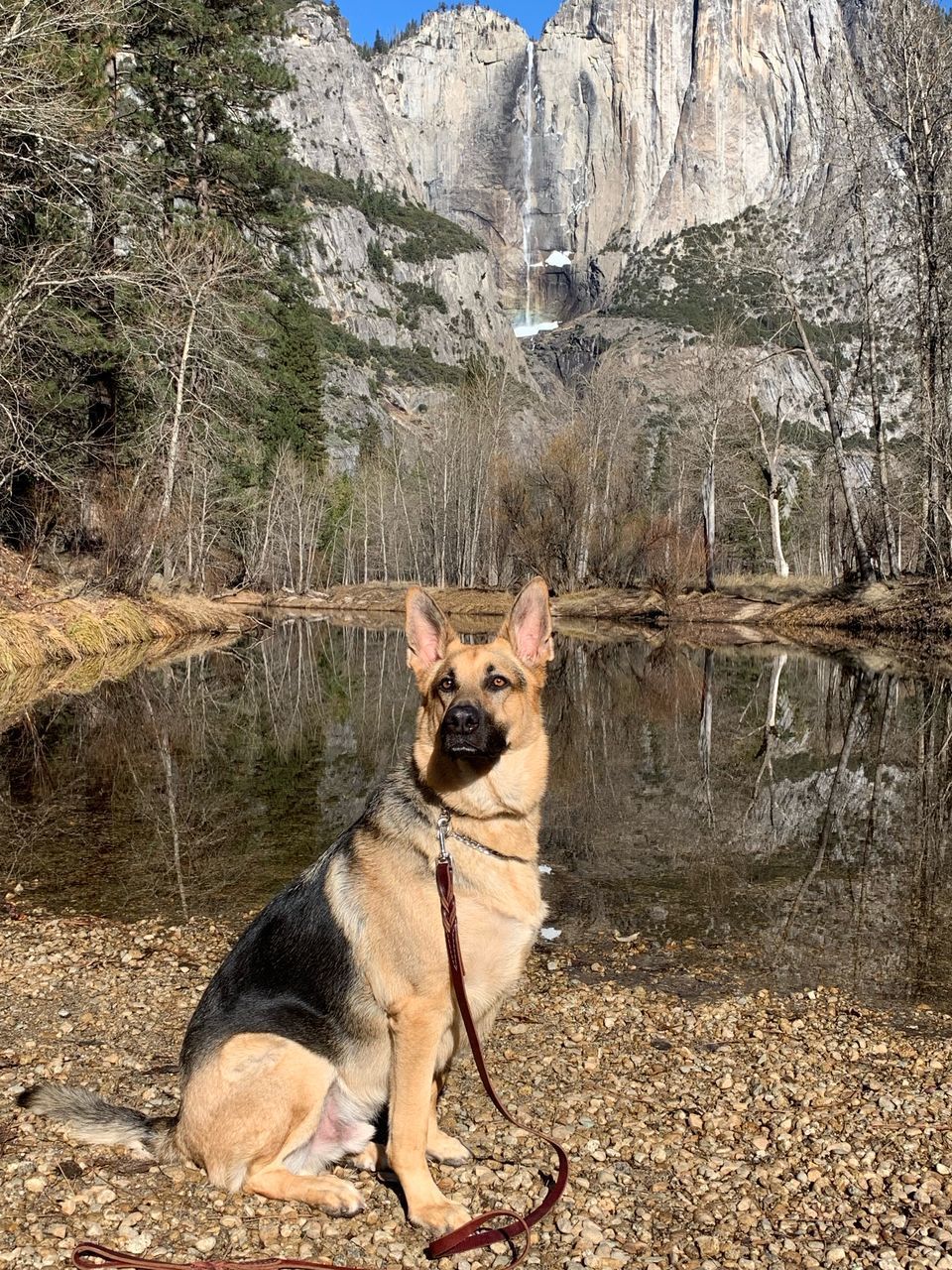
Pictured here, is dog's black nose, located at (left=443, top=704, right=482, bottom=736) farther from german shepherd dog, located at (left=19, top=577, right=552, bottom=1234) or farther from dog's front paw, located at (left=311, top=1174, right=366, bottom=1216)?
dog's front paw, located at (left=311, top=1174, right=366, bottom=1216)

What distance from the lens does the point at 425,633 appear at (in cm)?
467

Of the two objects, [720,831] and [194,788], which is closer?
[720,831]

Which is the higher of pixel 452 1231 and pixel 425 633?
pixel 425 633

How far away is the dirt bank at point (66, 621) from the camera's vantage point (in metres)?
21.2

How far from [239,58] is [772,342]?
2441 centimetres

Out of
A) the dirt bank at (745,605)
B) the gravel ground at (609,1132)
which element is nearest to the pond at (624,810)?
the gravel ground at (609,1132)

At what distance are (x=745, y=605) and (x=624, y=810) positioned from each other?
3395cm

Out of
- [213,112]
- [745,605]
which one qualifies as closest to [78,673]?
[213,112]

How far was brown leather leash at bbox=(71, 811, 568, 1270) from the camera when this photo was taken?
3250 millimetres

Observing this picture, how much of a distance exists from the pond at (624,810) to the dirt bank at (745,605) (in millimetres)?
11339

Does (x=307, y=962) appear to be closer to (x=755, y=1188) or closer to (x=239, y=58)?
(x=755, y=1188)

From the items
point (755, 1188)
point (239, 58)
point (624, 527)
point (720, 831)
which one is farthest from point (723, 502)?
point (755, 1188)

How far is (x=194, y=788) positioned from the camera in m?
11.9

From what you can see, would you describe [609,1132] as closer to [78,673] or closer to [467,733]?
[467,733]
